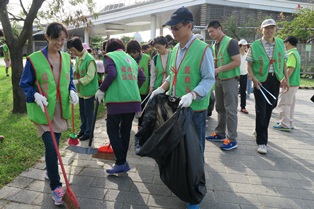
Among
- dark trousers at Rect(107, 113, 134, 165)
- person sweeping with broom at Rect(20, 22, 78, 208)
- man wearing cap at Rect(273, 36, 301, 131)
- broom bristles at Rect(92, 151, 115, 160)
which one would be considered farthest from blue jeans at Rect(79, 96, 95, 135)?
man wearing cap at Rect(273, 36, 301, 131)

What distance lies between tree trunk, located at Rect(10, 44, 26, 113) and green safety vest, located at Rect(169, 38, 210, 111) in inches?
172

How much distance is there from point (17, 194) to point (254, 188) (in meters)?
2.61

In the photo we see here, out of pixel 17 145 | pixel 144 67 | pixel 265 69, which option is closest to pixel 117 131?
pixel 17 145

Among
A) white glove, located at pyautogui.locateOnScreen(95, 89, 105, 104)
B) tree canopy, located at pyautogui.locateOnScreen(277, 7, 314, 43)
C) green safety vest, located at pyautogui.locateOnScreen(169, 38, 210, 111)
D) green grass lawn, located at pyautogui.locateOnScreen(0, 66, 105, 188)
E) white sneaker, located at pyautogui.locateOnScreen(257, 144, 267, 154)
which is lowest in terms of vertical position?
white sneaker, located at pyautogui.locateOnScreen(257, 144, 267, 154)

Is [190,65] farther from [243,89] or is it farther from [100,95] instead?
[243,89]

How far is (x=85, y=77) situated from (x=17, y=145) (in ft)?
4.76

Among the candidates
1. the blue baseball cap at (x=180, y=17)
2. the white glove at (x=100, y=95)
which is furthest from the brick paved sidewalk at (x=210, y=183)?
the blue baseball cap at (x=180, y=17)

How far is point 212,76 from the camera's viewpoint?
8.59 ft

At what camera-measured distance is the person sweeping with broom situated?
262 cm

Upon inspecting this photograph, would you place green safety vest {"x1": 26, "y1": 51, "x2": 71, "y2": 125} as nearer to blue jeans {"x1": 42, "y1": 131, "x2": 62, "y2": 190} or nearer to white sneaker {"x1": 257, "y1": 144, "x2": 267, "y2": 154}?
blue jeans {"x1": 42, "y1": 131, "x2": 62, "y2": 190}

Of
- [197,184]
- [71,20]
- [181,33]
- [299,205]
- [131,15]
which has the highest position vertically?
[131,15]

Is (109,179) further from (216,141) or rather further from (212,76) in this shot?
(216,141)

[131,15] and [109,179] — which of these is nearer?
[109,179]

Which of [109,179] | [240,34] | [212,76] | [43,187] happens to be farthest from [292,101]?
[240,34]
